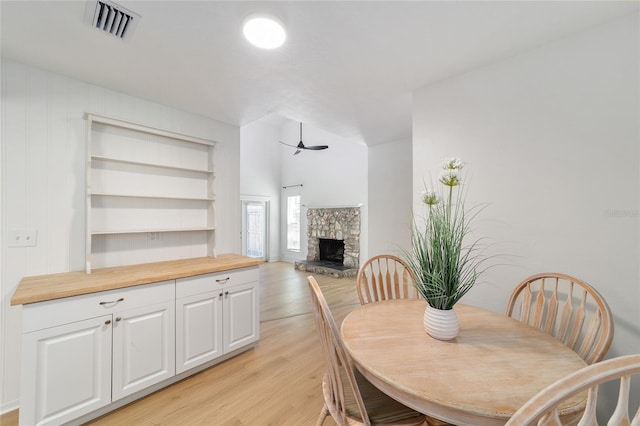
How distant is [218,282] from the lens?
2.27m

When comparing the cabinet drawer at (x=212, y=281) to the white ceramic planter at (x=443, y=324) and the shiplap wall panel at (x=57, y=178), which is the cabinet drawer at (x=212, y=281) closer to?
the shiplap wall panel at (x=57, y=178)

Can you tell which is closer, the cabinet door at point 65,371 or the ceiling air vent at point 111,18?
the ceiling air vent at point 111,18

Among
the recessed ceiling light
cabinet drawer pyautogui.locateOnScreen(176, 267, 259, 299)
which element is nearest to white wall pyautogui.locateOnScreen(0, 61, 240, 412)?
cabinet drawer pyautogui.locateOnScreen(176, 267, 259, 299)

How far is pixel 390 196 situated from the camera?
390 cm

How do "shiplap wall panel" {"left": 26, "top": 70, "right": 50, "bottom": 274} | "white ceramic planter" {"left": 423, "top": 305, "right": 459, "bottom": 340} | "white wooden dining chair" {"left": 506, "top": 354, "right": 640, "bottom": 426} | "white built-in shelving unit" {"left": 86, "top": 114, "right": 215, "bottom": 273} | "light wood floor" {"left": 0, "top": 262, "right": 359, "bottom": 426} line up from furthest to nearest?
"white built-in shelving unit" {"left": 86, "top": 114, "right": 215, "bottom": 273} → "shiplap wall panel" {"left": 26, "top": 70, "right": 50, "bottom": 274} → "light wood floor" {"left": 0, "top": 262, "right": 359, "bottom": 426} → "white ceramic planter" {"left": 423, "top": 305, "right": 459, "bottom": 340} → "white wooden dining chair" {"left": 506, "top": 354, "right": 640, "bottom": 426}

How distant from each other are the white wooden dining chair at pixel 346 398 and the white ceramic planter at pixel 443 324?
1.17 ft

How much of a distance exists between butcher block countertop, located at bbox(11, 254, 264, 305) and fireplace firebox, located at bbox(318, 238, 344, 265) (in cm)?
438

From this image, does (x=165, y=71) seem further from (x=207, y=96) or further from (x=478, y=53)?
(x=478, y=53)

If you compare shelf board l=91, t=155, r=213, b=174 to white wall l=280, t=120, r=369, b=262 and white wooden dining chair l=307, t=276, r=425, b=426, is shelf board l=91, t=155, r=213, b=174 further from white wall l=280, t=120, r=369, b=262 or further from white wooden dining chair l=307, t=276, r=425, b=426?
white wall l=280, t=120, r=369, b=262

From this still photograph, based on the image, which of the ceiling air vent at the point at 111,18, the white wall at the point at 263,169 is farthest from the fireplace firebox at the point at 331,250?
the ceiling air vent at the point at 111,18

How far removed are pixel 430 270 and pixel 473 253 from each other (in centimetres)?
95

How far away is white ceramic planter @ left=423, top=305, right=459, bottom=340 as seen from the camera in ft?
3.93

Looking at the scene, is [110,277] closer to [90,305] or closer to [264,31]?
[90,305]

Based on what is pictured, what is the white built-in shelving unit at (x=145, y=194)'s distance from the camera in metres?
2.15
